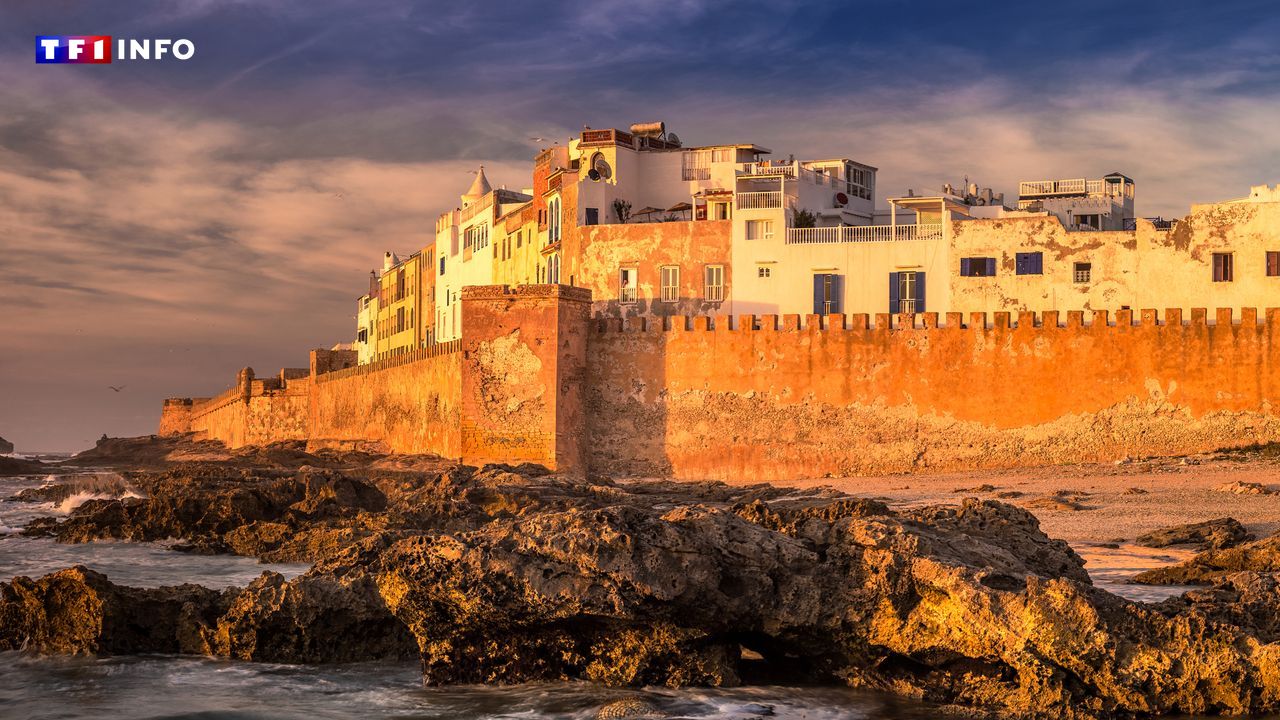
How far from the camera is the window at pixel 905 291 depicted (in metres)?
34.2

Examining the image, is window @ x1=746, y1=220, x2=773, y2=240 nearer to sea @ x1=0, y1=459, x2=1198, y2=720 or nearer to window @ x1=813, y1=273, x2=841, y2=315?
window @ x1=813, y1=273, x2=841, y2=315

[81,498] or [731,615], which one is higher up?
[731,615]

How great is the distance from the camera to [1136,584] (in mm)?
12617

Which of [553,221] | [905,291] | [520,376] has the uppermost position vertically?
[553,221]

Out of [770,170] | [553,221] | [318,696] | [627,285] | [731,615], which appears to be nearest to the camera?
[731,615]

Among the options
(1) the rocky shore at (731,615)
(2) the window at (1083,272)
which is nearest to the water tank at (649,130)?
(2) the window at (1083,272)

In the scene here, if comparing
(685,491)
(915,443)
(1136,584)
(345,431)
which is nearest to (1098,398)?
(915,443)

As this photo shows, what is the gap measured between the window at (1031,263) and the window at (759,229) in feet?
21.5

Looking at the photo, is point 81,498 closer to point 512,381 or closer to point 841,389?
point 512,381

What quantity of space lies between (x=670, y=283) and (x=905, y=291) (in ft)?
20.4

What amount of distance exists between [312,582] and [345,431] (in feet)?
113

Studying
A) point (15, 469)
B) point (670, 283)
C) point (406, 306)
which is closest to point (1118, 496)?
point (670, 283)

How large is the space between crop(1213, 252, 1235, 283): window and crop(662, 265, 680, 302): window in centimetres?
1317

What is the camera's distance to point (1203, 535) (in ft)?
51.6
